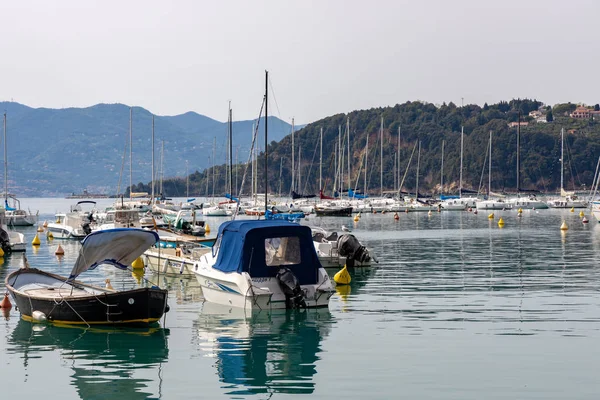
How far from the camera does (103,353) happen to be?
2161 centimetres

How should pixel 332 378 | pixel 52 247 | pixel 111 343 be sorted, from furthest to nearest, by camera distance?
pixel 52 247, pixel 111 343, pixel 332 378

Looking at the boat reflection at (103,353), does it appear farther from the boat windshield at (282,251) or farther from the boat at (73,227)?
the boat at (73,227)

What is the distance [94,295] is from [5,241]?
2950 centimetres

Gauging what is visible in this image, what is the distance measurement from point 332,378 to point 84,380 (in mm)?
5436

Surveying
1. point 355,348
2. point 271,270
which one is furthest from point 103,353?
point 271,270

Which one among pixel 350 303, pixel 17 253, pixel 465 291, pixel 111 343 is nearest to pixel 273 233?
pixel 350 303

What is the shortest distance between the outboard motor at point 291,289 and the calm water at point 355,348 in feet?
1.74

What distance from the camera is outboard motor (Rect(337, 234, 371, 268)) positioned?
40969 mm

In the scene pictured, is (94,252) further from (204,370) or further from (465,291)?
(465,291)

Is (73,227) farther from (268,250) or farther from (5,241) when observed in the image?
(268,250)

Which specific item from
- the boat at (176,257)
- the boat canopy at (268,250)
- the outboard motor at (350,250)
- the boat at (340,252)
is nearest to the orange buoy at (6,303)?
the boat canopy at (268,250)

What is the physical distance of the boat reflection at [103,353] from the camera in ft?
59.8

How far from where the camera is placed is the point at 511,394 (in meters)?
17.0

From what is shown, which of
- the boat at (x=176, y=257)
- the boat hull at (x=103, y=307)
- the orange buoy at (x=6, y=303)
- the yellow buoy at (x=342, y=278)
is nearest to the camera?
the boat hull at (x=103, y=307)
